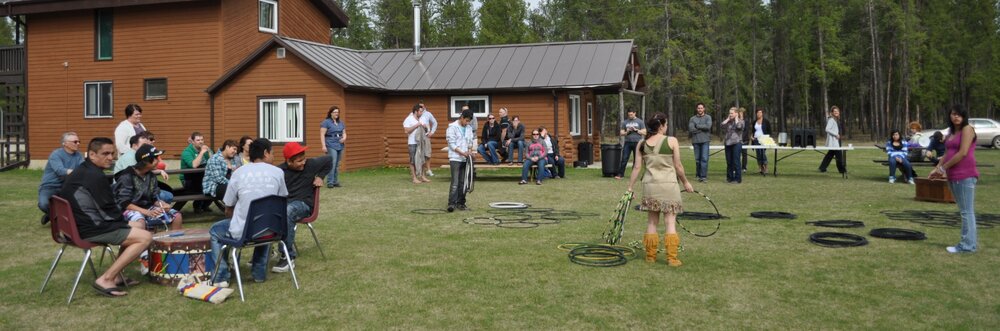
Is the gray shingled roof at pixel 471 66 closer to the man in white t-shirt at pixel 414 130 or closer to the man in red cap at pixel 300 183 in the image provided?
the man in white t-shirt at pixel 414 130

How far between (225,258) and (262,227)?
64 centimetres

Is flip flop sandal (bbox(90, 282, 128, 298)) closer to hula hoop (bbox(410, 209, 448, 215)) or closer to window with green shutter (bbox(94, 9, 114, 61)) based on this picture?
hula hoop (bbox(410, 209, 448, 215))

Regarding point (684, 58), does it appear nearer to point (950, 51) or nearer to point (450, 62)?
point (950, 51)

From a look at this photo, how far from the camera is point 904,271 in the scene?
22.6 ft

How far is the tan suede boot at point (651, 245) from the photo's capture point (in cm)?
726

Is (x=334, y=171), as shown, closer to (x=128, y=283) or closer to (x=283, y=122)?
(x=283, y=122)

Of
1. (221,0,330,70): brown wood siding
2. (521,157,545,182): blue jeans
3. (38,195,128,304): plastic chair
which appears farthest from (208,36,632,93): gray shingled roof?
(38,195,128,304): plastic chair

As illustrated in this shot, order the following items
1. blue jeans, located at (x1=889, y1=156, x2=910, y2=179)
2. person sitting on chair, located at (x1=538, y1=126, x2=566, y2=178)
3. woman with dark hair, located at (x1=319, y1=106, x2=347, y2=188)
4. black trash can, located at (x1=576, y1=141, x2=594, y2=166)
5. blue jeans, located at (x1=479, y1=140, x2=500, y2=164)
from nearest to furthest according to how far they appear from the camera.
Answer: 1. blue jeans, located at (x1=889, y1=156, x2=910, y2=179)
2. woman with dark hair, located at (x1=319, y1=106, x2=347, y2=188)
3. person sitting on chair, located at (x1=538, y1=126, x2=566, y2=178)
4. blue jeans, located at (x1=479, y1=140, x2=500, y2=164)
5. black trash can, located at (x1=576, y1=141, x2=594, y2=166)

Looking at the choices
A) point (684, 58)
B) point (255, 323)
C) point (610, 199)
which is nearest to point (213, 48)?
point (610, 199)

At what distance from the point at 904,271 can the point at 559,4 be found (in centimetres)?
5139

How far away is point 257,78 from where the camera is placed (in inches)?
843

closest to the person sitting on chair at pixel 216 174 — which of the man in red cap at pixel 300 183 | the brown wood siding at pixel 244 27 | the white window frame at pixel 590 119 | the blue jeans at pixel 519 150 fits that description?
the man in red cap at pixel 300 183

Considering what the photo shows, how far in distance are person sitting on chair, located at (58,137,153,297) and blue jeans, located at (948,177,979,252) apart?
7675mm

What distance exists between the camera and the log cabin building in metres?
21.3
